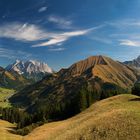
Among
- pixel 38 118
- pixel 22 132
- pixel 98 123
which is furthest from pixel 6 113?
pixel 98 123

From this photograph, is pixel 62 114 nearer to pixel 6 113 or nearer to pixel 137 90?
pixel 137 90

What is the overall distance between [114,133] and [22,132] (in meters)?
49.7

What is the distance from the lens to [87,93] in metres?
133

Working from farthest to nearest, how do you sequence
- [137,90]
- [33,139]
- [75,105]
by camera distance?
1. [75,105]
2. [137,90]
3. [33,139]

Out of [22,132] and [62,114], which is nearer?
[22,132]

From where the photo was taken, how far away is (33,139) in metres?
66.1

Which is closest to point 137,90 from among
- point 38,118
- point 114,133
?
point 38,118

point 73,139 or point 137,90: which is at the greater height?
point 137,90

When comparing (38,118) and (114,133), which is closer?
(114,133)

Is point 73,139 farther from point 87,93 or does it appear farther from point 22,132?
point 87,93

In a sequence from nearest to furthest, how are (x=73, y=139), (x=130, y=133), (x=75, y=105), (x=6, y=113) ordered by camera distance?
1. (x=130, y=133)
2. (x=73, y=139)
3. (x=75, y=105)
4. (x=6, y=113)

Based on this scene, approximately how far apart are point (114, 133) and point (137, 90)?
234 feet

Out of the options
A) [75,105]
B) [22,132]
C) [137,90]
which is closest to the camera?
[22,132]

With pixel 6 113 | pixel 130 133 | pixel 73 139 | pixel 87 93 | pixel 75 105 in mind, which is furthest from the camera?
pixel 6 113
